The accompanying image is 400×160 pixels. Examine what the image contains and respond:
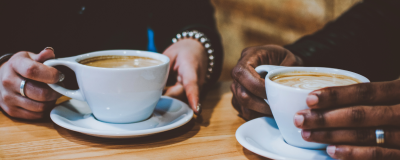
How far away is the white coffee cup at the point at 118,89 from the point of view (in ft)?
1.75

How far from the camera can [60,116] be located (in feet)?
1.99

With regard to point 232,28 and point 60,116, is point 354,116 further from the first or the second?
point 232,28

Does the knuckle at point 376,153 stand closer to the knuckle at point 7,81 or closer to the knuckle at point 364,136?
the knuckle at point 364,136

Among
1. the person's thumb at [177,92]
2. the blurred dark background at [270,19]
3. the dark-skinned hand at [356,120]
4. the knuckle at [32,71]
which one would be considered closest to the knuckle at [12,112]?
the knuckle at [32,71]

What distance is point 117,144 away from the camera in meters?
0.53

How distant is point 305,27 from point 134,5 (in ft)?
5.78

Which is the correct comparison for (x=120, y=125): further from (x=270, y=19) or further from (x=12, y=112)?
(x=270, y=19)

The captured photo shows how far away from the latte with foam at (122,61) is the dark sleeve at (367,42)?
648 millimetres

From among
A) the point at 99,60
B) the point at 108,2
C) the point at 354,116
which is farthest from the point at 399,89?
the point at 108,2

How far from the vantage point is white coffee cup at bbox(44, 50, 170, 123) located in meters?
0.53

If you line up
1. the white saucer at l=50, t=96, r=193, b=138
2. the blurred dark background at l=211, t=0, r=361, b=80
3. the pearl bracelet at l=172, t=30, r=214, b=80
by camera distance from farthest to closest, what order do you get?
the blurred dark background at l=211, t=0, r=361, b=80 < the pearl bracelet at l=172, t=30, r=214, b=80 < the white saucer at l=50, t=96, r=193, b=138

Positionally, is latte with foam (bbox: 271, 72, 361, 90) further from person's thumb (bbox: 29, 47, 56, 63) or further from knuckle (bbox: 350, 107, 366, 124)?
person's thumb (bbox: 29, 47, 56, 63)

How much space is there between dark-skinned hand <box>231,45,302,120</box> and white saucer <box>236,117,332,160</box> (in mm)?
55

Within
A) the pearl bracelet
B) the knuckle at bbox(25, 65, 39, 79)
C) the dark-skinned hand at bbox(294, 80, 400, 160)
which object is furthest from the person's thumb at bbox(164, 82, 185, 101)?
the dark-skinned hand at bbox(294, 80, 400, 160)
